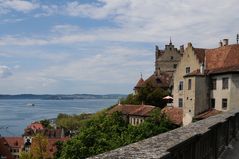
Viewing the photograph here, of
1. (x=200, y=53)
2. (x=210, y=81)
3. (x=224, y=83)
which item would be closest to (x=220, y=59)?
(x=210, y=81)

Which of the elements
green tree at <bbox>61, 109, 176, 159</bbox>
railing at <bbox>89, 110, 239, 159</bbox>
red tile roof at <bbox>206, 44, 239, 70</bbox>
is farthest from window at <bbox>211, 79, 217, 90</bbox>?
railing at <bbox>89, 110, 239, 159</bbox>

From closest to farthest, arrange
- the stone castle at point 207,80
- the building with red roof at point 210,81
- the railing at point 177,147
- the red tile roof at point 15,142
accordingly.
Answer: the railing at point 177,147, the building with red roof at point 210,81, the stone castle at point 207,80, the red tile roof at point 15,142

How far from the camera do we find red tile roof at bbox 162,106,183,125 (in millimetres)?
47875

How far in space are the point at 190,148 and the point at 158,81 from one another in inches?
2468

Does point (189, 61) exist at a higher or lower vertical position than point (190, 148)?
higher

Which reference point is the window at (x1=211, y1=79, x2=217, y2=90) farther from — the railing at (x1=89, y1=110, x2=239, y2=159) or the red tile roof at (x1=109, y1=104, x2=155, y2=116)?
the railing at (x1=89, y1=110, x2=239, y2=159)

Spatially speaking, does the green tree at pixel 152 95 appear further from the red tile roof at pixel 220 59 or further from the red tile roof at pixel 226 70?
the red tile roof at pixel 226 70

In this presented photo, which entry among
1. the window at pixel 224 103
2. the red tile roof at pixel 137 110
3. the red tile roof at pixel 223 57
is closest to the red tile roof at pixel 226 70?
the red tile roof at pixel 223 57

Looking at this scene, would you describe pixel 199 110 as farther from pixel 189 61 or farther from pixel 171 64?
pixel 171 64

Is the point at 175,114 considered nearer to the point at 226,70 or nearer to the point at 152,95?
the point at 226,70

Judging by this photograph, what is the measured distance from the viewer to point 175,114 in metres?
49.7

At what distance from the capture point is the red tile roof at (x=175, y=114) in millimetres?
47875

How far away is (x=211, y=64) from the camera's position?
1804 inches

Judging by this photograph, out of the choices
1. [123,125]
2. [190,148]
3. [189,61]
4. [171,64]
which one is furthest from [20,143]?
[190,148]
